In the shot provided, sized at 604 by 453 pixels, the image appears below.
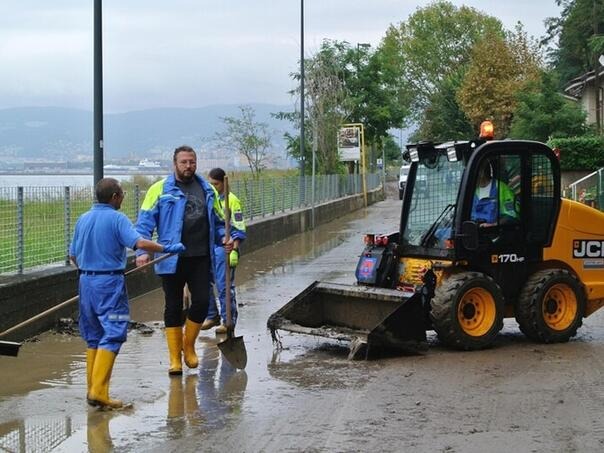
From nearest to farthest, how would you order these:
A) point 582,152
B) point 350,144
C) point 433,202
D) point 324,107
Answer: point 433,202 → point 582,152 → point 324,107 → point 350,144

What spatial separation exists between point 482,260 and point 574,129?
30.1 metres

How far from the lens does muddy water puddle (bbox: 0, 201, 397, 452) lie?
6176mm

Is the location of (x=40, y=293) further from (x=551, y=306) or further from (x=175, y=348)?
(x=551, y=306)

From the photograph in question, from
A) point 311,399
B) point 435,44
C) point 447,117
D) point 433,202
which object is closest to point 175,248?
point 311,399

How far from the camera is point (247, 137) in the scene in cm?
3578

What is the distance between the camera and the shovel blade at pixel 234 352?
27.1 ft

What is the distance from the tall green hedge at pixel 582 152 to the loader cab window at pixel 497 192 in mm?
23815

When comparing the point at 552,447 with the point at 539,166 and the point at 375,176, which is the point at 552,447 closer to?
the point at 539,166

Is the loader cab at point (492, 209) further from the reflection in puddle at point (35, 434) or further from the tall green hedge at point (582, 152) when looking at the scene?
the tall green hedge at point (582, 152)

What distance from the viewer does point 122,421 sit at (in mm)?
6516

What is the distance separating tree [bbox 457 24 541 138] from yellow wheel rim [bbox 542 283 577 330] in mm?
52043

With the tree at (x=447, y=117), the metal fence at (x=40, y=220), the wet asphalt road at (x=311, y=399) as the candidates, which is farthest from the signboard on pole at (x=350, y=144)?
the wet asphalt road at (x=311, y=399)

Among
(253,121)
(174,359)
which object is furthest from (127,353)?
(253,121)

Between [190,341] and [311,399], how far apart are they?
1412mm
